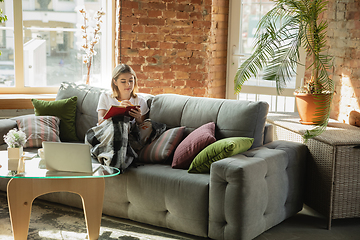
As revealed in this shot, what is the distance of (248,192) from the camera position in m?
2.39

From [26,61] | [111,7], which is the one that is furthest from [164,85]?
[26,61]

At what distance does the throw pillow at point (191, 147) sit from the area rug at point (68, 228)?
0.49 metres

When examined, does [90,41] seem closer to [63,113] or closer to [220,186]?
[63,113]

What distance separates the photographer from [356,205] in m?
2.87

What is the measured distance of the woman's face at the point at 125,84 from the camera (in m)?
3.28

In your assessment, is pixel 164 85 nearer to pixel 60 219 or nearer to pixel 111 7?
pixel 111 7

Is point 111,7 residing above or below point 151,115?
above

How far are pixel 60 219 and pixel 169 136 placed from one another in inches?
39.1

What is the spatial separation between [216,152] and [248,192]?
362mm

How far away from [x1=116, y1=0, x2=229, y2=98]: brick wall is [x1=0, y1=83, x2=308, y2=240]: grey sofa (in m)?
1.28

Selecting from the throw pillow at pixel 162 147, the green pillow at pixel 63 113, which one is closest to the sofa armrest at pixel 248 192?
the throw pillow at pixel 162 147

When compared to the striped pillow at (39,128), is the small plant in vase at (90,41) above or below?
above

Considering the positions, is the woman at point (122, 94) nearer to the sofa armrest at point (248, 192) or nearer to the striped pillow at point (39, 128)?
the striped pillow at point (39, 128)

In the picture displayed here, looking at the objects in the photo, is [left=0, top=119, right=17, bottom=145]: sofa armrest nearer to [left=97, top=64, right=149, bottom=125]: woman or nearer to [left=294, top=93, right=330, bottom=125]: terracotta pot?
[left=97, top=64, right=149, bottom=125]: woman
